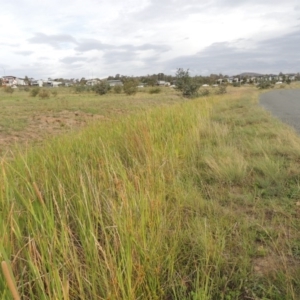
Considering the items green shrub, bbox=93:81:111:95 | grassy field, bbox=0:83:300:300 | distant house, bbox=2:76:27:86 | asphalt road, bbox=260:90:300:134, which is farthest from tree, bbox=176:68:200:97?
distant house, bbox=2:76:27:86

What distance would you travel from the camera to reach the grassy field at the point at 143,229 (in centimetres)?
145

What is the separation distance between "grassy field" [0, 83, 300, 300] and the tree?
30.7 m

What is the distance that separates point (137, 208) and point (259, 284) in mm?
960

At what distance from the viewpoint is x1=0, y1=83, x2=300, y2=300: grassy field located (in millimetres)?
1450

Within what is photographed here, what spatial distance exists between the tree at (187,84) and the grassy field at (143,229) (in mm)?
30723

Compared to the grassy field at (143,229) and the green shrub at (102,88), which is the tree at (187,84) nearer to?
the green shrub at (102,88)

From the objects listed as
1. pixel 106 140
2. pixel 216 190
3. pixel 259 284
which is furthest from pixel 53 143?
pixel 259 284

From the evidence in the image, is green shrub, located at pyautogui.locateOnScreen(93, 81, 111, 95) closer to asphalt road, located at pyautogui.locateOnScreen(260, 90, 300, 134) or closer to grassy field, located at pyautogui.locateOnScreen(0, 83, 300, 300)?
asphalt road, located at pyautogui.locateOnScreen(260, 90, 300, 134)

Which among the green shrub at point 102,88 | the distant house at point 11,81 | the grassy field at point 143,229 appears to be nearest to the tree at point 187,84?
the green shrub at point 102,88

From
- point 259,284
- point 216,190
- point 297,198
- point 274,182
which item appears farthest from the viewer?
point 274,182

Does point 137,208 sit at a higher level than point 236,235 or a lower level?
higher

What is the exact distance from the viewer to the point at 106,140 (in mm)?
4121

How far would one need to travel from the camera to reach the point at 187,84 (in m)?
34.0

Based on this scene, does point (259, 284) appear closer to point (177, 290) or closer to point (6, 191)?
point (177, 290)
